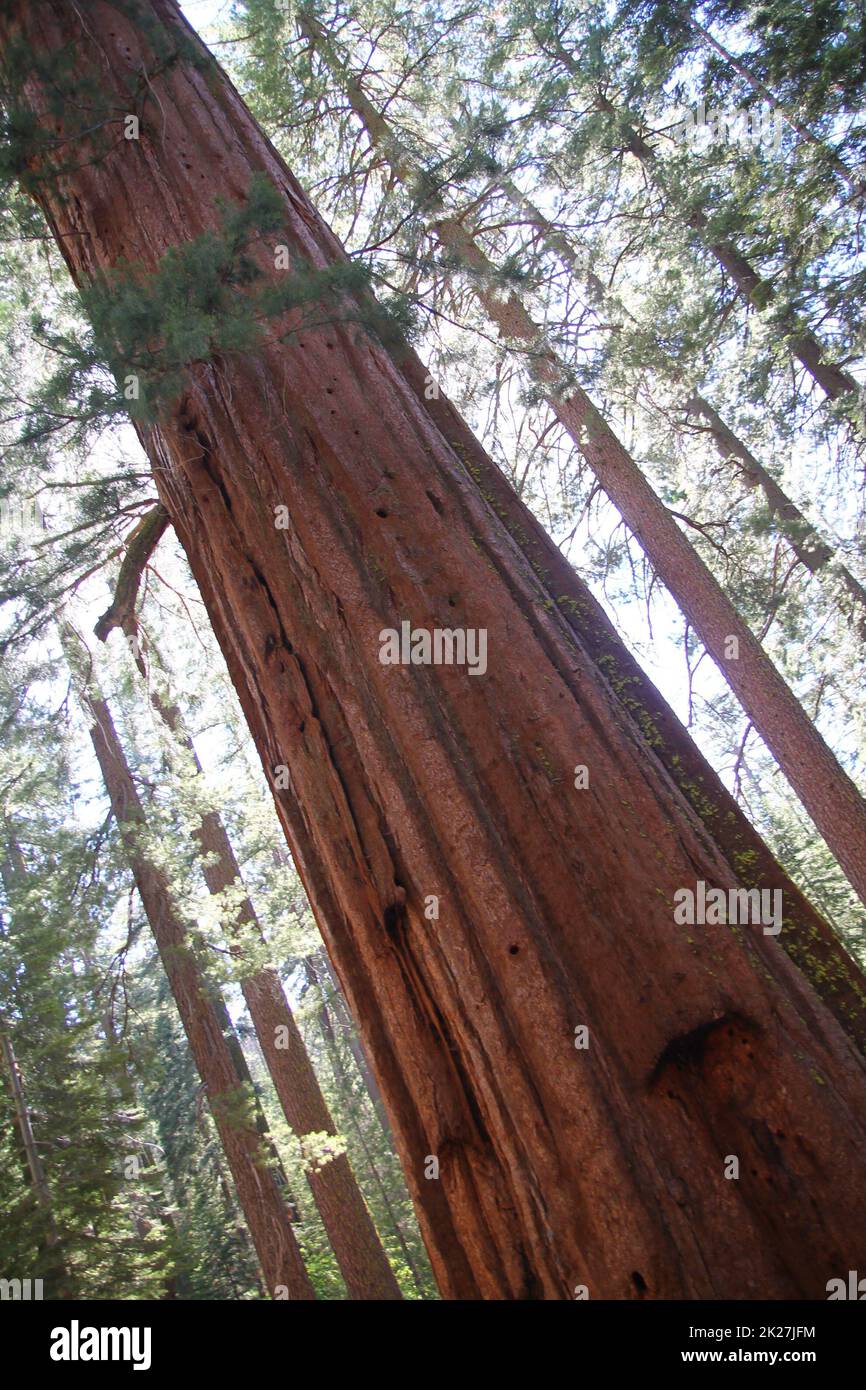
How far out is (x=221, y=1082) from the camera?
9.40 metres

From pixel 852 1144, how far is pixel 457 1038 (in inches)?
33.8

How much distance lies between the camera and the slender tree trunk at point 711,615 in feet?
27.7

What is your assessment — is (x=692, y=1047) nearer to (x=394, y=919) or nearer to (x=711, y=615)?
(x=394, y=919)

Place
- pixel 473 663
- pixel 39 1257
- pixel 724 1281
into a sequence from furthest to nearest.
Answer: pixel 39 1257 → pixel 473 663 → pixel 724 1281

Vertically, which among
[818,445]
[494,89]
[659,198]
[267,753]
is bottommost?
[267,753]

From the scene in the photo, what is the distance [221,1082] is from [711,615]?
7.09 meters

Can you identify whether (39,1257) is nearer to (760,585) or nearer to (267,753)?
(267,753)

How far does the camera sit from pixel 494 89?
883cm

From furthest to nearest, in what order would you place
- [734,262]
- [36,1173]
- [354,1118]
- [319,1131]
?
[354,1118]
[319,1131]
[734,262]
[36,1173]

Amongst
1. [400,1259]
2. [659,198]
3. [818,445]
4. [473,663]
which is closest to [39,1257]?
[473,663]

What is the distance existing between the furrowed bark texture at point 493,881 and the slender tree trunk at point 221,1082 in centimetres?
654

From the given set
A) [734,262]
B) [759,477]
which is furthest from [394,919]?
[759,477]

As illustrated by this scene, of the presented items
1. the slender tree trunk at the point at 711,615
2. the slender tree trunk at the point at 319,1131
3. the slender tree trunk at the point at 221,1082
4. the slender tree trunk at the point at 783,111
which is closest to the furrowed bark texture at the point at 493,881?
the slender tree trunk at the point at 783,111

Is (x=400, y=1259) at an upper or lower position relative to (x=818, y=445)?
lower
